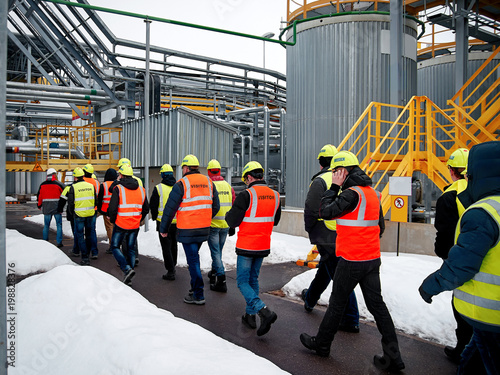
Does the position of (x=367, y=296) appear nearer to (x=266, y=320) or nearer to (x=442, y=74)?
(x=266, y=320)

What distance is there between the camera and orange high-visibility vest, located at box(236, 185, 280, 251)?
4961mm

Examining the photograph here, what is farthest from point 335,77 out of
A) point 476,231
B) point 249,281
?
point 476,231

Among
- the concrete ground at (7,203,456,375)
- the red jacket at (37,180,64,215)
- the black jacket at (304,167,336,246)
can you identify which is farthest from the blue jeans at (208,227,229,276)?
the red jacket at (37,180,64,215)

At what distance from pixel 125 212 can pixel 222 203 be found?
1.58 meters

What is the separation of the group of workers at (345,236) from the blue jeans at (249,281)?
0.5 inches

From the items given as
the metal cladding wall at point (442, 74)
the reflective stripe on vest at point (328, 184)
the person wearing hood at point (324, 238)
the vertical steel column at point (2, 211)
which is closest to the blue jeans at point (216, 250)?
the person wearing hood at point (324, 238)

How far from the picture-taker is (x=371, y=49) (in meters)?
12.4

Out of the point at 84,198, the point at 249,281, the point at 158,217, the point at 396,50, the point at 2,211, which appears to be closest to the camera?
the point at 2,211

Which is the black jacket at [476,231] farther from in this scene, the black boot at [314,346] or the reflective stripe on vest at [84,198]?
the reflective stripe on vest at [84,198]

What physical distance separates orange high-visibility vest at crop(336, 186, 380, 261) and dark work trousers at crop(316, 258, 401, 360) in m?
0.08

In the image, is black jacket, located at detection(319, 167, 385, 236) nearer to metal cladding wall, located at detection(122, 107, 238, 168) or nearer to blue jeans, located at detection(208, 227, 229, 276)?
blue jeans, located at detection(208, 227, 229, 276)

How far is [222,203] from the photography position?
7.07 metres

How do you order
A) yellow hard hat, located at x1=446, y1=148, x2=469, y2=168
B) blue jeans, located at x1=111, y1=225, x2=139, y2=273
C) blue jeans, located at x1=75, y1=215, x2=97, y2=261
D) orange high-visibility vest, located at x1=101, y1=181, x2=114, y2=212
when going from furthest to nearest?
blue jeans, located at x1=75, y1=215, x2=97, y2=261
orange high-visibility vest, located at x1=101, y1=181, x2=114, y2=212
blue jeans, located at x1=111, y1=225, x2=139, y2=273
yellow hard hat, located at x1=446, y1=148, x2=469, y2=168

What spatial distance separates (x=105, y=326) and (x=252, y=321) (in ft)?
5.82
